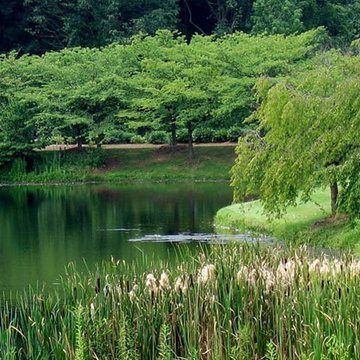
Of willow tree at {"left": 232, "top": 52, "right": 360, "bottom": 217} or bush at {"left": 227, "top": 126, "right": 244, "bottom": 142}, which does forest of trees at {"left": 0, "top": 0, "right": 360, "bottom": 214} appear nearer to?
bush at {"left": 227, "top": 126, "right": 244, "bottom": 142}

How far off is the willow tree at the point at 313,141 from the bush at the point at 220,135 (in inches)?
859

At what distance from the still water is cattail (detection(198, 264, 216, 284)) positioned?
12.6 ft

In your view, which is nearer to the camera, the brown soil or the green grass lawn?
the brown soil

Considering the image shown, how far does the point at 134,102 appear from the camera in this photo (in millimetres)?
44812

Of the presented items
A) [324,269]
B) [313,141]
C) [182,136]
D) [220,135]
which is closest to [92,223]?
[313,141]

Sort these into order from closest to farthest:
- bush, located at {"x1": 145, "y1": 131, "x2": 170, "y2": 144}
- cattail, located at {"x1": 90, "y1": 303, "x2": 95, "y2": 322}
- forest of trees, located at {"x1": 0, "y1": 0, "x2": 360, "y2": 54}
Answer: cattail, located at {"x1": 90, "y1": 303, "x2": 95, "y2": 322} < bush, located at {"x1": 145, "y1": 131, "x2": 170, "y2": 144} < forest of trees, located at {"x1": 0, "y1": 0, "x2": 360, "y2": 54}

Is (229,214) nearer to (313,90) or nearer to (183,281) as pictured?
(313,90)

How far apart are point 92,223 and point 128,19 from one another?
34042 millimetres

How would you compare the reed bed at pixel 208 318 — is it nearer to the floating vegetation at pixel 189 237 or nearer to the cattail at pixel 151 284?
the cattail at pixel 151 284

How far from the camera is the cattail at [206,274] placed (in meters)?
9.64

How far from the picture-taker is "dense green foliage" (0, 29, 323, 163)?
141 feet

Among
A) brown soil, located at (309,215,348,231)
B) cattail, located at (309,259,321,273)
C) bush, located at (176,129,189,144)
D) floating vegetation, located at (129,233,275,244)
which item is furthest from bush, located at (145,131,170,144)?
cattail, located at (309,259,321,273)

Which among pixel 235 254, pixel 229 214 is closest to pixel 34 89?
pixel 229 214

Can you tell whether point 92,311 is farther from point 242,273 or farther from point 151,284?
point 242,273
